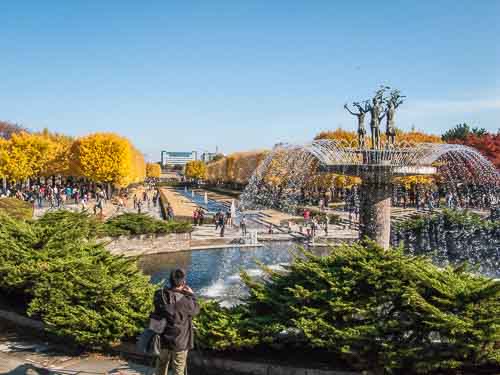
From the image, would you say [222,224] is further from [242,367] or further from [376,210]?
[242,367]

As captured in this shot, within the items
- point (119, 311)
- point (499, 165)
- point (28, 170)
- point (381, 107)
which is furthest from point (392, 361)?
point (28, 170)

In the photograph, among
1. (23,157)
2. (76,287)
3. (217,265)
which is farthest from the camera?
(23,157)

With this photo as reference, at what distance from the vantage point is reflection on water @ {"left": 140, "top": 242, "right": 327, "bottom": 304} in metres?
15.8

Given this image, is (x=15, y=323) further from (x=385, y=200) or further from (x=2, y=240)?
(x=385, y=200)

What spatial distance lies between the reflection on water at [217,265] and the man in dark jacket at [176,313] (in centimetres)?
838

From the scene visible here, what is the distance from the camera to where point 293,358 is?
20.9 feet

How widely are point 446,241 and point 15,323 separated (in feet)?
63.8

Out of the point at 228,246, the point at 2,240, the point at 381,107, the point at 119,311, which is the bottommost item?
the point at 228,246

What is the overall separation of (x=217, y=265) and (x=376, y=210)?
9.88m

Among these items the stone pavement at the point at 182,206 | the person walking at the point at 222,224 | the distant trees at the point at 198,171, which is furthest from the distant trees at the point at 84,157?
the distant trees at the point at 198,171

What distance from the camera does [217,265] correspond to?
2016 centimetres

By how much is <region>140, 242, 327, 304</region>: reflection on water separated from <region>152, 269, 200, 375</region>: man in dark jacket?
8.38 m

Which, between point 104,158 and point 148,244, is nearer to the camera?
point 148,244

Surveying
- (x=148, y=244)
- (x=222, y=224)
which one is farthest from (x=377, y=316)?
(x=222, y=224)
